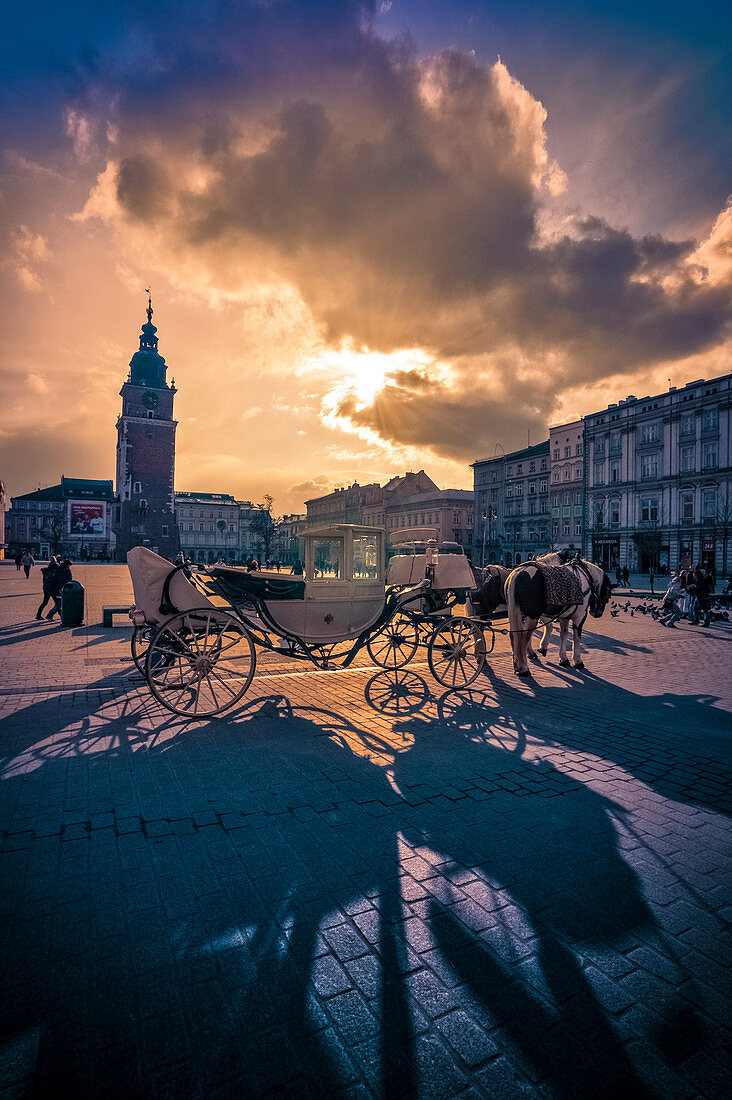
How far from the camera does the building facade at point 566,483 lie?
194ft

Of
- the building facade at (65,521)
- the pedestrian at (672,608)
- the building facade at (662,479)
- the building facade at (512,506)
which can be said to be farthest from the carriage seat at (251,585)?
the building facade at (65,521)

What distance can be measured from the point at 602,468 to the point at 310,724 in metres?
55.8

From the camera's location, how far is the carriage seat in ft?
22.4

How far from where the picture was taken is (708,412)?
4538cm

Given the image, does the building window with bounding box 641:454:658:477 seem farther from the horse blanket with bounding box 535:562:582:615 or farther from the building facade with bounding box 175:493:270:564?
the building facade with bounding box 175:493:270:564

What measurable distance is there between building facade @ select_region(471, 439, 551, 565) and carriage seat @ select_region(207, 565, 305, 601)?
5791cm

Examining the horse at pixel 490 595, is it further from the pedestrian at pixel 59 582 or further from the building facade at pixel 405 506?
the building facade at pixel 405 506

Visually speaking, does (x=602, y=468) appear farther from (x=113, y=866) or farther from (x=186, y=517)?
(x=186, y=517)

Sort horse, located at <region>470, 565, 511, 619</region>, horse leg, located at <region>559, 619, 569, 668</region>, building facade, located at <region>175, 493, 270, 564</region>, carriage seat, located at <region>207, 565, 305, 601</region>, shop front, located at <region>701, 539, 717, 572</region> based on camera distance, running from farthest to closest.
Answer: building facade, located at <region>175, 493, 270, 564</region> → shop front, located at <region>701, 539, 717, 572</region> → horse leg, located at <region>559, 619, 569, 668</region> → horse, located at <region>470, 565, 511, 619</region> → carriage seat, located at <region>207, 565, 305, 601</region>

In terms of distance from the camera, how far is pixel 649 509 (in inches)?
1971

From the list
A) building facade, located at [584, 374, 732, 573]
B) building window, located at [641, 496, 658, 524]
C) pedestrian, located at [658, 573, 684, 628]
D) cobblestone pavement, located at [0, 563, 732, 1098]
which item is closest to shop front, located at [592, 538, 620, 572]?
building facade, located at [584, 374, 732, 573]

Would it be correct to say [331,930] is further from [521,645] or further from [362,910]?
[521,645]

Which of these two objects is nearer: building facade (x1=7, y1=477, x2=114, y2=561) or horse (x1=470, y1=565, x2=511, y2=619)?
horse (x1=470, y1=565, x2=511, y2=619)

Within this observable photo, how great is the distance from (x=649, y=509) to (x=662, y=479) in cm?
297
